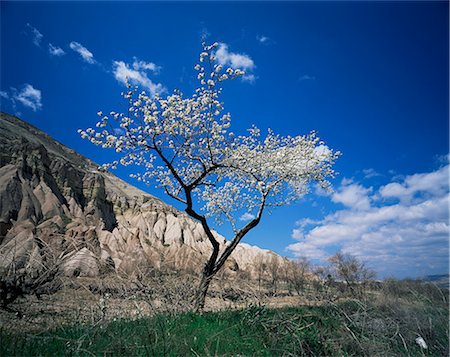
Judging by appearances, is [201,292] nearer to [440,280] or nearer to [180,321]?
[180,321]

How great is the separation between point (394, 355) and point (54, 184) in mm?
58875

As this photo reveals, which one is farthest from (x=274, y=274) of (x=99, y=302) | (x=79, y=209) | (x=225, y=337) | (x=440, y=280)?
(x=79, y=209)

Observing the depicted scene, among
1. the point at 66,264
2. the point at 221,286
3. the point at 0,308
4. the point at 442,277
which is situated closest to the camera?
the point at 66,264

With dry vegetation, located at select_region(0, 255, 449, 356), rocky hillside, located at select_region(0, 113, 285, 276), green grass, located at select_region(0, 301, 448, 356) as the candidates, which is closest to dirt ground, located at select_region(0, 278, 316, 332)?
dry vegetation, located at select_region(0, 255, 449, 356)

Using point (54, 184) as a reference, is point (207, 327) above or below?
below

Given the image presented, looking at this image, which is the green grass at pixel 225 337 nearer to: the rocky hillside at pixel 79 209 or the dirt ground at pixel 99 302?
the dirt ground at pixel 99 302

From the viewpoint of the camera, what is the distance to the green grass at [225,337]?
12.4ft

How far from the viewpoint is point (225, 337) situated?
491 centimetres

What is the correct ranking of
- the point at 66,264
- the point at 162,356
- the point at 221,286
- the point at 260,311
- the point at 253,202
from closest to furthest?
the point at 162,356
the point at 66,264
the point at 260,311
the point at 221,286
the point at 253,202

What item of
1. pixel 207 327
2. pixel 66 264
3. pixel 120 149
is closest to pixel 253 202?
pixel 120 149

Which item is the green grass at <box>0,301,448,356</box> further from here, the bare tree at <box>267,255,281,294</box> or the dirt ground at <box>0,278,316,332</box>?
the bare tree at <box>267,255,281,294</box>

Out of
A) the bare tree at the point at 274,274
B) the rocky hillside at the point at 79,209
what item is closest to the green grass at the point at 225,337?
the bare tree at the point at 274,274

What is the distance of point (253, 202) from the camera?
56.2 ft

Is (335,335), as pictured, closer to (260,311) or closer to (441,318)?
(260,311)
